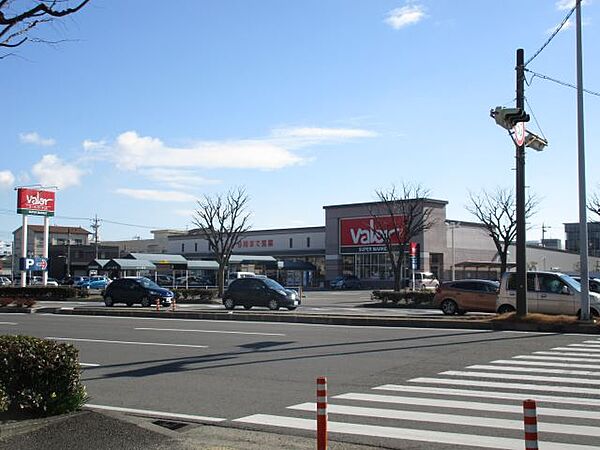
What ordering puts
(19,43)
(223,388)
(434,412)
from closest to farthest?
1. (19,43)
2. (434,412)
3. (223,388)

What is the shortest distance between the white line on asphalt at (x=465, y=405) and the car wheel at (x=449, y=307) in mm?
18533

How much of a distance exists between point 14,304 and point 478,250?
54.6m

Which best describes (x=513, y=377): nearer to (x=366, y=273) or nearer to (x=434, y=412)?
(x=434, y=412)

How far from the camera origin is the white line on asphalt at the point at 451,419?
7.39m

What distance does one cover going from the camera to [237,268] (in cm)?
8088

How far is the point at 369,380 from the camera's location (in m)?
10.9

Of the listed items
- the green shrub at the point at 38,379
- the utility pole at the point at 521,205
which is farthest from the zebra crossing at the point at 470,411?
the utility pole at the point at 521,205

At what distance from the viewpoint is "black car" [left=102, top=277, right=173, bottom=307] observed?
35875mm

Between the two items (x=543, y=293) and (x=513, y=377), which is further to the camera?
(x=543, y=293)

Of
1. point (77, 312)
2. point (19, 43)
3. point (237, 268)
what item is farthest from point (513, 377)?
point (237, 268)

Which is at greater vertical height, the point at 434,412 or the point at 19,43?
the point at 19,43

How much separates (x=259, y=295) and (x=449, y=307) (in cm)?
962

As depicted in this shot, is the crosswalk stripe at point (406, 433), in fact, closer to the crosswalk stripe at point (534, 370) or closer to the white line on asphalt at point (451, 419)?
the white line on asphalt at point (451, 419)

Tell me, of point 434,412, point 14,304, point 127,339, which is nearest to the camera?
point 434,412
